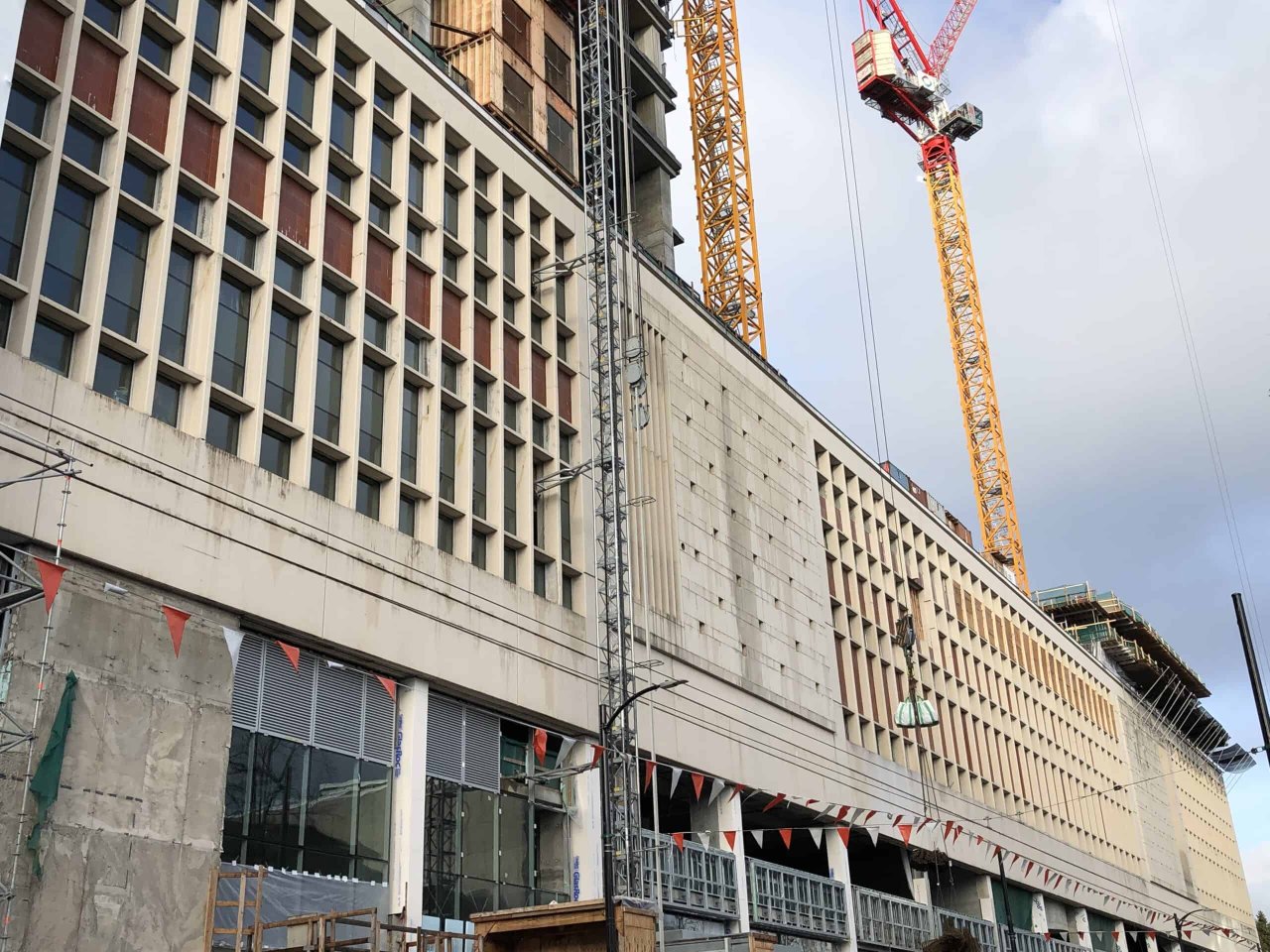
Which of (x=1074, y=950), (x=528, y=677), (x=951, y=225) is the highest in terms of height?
(x=951, y=225)

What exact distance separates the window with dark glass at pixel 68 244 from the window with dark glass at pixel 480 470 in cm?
1371

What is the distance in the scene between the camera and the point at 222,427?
1234 inches

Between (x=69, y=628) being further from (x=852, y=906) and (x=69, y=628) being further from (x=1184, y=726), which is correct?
(x=1184, y=726)

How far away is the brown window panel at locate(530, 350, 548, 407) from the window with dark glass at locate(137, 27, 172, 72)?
15.3 metres

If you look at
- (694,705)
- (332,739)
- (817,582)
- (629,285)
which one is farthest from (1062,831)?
(332,739)

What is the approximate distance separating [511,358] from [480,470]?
4.51 metres

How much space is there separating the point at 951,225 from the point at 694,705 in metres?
89.7

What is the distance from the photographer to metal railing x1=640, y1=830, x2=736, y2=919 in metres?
41.1

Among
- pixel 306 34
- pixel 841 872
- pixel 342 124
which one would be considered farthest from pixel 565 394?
pixel 841 872

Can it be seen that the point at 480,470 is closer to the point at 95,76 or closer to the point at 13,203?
the point at 95,76

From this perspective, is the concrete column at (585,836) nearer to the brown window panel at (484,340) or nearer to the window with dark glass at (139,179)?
the brown window panel at (484,340)

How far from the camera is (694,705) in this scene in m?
46.0

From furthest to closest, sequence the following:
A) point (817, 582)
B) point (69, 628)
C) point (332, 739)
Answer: point (817, 582)
point (332, 739)
point (69, 628)

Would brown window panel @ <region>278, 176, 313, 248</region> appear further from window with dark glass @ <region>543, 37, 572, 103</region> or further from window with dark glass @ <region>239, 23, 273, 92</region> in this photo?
window with dark glass @ <region>543, 37, 572, 103</region>
